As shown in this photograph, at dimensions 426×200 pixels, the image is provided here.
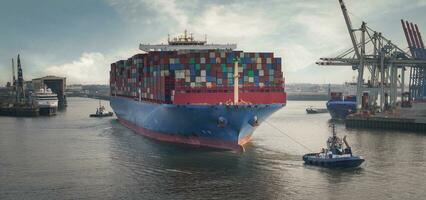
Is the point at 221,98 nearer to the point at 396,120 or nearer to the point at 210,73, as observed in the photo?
the point at 210,73

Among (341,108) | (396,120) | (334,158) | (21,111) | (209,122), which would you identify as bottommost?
(334,158)

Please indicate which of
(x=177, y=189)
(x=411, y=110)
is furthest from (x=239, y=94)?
(x=411, y=110)

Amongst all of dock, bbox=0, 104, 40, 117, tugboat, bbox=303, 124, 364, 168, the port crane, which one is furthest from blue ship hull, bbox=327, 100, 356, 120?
dock, bbox=0, 104, 40, 117

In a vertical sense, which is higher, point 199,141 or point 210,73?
point 210,73

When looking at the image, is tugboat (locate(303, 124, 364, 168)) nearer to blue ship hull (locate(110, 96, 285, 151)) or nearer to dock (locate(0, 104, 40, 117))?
blue ship hull (locate(110, 96, 285, 151))

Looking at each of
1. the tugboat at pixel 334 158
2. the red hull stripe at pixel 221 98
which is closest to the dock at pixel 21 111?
the red hull stripe at pixel 221 98

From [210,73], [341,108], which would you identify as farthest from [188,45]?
[341,108]

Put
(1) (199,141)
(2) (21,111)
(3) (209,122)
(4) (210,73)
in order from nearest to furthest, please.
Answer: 1. (3) (209,122)
2. (1) (199,141)
3. (4) (210,73)
4. (2) (21,111)

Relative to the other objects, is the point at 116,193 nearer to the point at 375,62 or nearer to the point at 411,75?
the point at 375,62
